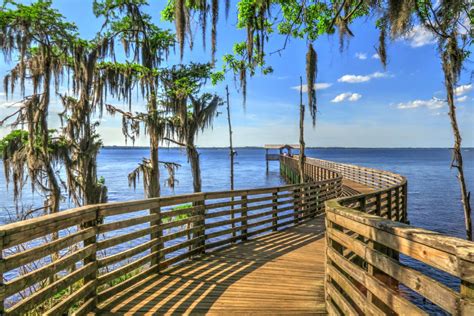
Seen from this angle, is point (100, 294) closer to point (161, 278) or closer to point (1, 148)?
point (161, 278)

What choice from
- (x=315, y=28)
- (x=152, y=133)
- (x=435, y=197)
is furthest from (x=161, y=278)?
(x=435, y=197)

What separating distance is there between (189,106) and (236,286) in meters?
8.93

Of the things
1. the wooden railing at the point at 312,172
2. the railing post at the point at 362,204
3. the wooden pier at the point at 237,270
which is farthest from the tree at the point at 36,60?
the wooden railing at the point at 312,172

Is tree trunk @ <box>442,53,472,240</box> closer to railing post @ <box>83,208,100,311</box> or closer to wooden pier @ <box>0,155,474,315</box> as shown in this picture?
wooden pier @ <box>0,155,474,315</box>

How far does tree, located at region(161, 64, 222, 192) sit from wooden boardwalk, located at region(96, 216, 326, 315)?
6060 millimetres

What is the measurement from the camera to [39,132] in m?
10.1

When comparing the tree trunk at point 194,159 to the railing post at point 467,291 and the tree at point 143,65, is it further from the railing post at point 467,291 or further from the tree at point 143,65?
the railing post at point 467,291

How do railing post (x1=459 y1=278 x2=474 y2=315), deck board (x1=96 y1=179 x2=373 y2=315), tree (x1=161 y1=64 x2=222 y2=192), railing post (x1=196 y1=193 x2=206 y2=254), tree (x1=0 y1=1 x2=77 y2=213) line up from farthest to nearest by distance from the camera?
1. tree (x1=161 y1=64 x2=222 y2=192)
2. tree (x1=0 y1=1 x2=77 y2=213)
3. railing post (x1=196 y1=193 x2=206 y2=254)
4. deck board (x1=96 y1=179 x2=373 y2=315)
5. railing post (x1=459 y1=278 x2=474 y2=315)

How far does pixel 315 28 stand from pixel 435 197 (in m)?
25.8

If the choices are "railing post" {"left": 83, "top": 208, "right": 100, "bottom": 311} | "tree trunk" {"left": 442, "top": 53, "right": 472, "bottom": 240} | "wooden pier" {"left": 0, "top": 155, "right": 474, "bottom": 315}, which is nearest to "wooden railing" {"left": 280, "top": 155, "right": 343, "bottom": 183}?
"tree trunk" {"left": 442, "top": 53, "right": 472, "bottom": 240}

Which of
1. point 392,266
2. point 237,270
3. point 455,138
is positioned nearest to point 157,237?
point 237,270

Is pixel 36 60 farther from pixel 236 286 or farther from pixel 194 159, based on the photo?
pixel 236 286

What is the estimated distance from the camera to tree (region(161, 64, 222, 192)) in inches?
448

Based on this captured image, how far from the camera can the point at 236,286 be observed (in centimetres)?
424
